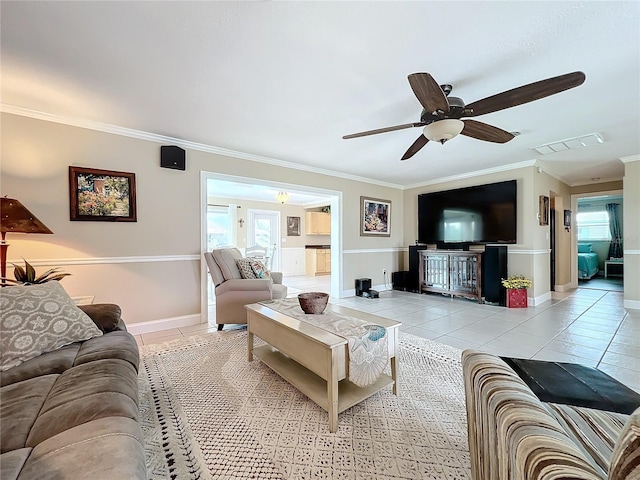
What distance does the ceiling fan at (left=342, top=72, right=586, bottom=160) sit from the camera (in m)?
1.64

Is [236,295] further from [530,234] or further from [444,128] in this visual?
[530,234]

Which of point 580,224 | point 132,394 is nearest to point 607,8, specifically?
point 132,394

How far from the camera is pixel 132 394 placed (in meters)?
1.12

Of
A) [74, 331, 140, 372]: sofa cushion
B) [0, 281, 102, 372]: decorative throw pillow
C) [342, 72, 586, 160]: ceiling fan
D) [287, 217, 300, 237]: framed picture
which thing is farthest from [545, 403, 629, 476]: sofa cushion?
[287, 217, 300, 237]: framed picture

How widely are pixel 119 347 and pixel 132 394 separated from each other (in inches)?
18.0

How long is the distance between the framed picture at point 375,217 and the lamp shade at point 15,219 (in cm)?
455

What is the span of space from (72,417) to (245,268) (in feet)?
8.53

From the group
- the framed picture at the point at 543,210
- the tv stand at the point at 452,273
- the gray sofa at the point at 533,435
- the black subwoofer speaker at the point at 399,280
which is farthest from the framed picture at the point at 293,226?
the gray sofa at the point at 533,435

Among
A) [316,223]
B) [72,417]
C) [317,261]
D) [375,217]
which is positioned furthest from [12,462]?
[316,223]

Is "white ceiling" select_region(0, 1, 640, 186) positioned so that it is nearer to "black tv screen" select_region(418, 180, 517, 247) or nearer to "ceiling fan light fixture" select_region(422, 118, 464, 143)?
"ceiling fan light fixture" select_region(422, 118, 464, 143)

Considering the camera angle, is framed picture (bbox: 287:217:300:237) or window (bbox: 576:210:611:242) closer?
window (bbox: 576:210:611:242)

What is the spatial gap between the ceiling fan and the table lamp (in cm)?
308

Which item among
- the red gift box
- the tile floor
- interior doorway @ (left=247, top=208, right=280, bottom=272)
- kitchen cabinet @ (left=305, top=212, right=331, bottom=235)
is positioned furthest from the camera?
kitchen cabinet @ (left=305, top=212, right=331, bottom=235)

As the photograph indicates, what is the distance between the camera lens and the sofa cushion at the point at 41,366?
3.81 ft
